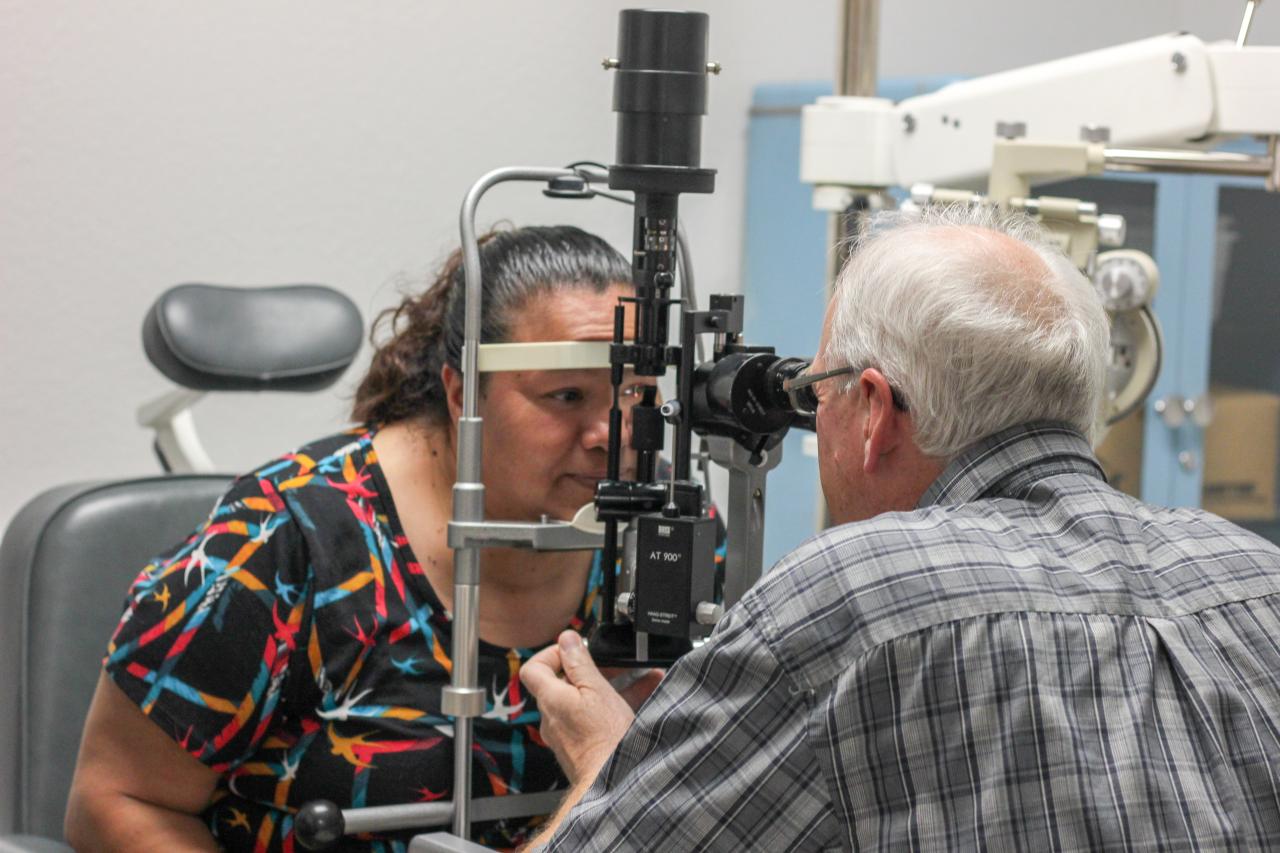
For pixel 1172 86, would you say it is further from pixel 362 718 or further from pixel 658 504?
pixel 362 718

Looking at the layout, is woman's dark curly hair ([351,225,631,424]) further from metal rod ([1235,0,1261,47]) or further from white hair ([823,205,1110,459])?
metal rod ([1235,0,1261,47])

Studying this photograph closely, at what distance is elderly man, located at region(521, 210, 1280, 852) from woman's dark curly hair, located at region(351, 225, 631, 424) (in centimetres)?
50

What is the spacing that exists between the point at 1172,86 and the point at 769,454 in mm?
680

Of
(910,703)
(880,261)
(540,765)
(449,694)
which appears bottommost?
(540,765)

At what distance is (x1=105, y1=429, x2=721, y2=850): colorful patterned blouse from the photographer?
1.34 m

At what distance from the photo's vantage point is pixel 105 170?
2.56m

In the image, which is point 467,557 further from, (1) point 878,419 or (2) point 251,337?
(2) point 251,337

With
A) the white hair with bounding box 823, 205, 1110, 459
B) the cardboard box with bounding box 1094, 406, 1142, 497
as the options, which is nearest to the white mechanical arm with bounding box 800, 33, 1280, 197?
the white hair with bounding box 823, 205, 1110, 459

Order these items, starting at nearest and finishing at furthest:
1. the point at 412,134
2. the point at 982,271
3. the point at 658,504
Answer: the point at 982,271 < the point at 658,504 < the point at 412,134

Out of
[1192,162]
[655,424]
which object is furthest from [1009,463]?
[1192,162]

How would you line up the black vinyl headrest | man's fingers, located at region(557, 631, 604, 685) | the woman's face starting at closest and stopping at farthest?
man's fingers, located at region(557, 631, 604, 685) < the woman's face < the black vinyl headrest

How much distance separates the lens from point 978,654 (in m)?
0.88

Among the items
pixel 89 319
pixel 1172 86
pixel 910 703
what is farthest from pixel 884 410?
pixel 89 319

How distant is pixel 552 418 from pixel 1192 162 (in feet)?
2.43
